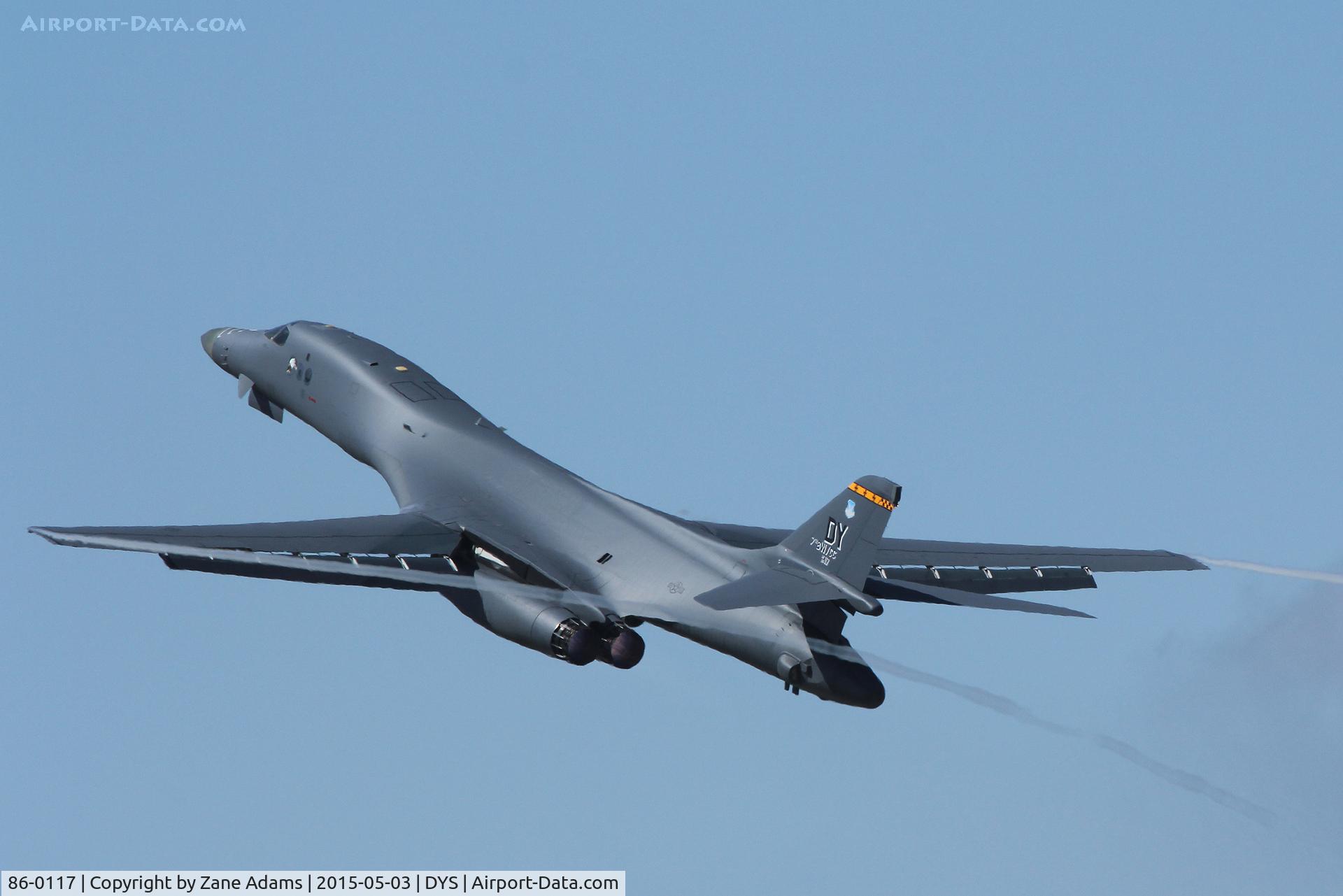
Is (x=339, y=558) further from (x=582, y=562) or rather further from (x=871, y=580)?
(x=871, y=580)

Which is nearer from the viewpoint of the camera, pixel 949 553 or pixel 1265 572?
pixel 1265 572

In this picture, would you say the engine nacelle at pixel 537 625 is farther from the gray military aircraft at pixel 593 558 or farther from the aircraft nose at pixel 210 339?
the aircraft nose at pixel 210 339

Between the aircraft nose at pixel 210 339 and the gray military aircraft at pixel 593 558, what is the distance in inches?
258

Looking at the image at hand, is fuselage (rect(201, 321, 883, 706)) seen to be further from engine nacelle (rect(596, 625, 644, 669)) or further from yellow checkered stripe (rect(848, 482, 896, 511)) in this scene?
yellow checkered stripe (rect(848, 482, 896, 511))

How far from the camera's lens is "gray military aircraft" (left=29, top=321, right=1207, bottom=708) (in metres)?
32.2

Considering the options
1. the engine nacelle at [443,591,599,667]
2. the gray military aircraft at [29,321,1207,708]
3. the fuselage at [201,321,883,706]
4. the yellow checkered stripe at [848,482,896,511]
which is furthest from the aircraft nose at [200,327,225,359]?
the yellow checkered stripe at [848,482,896,511]

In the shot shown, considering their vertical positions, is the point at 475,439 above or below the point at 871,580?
above

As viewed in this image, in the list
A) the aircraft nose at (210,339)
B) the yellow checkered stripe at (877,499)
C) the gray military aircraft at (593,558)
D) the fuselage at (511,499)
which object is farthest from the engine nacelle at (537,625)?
the aircraft nose at (210,339)

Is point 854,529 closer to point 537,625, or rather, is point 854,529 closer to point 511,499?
point 537,625

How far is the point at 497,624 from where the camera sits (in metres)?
34.7

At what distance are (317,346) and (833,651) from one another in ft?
49.9

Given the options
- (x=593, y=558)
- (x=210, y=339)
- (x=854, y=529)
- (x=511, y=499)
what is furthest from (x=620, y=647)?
(x=210, y=339)

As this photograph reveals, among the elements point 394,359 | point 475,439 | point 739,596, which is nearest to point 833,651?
point 739,596

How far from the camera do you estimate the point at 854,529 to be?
3219cm
